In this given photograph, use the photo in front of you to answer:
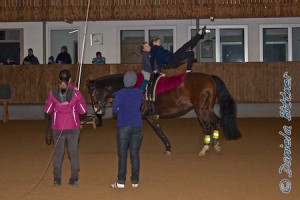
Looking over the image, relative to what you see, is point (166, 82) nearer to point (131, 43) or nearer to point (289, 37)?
point (131, 43)

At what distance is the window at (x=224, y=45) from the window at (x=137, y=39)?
1.11 metres

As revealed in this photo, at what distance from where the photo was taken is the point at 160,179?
40.1 feet

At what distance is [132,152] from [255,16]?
19.8m

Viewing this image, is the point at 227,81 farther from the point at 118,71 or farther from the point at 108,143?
the point at 108,143

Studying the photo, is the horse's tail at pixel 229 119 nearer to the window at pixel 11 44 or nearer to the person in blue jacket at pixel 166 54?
the person in blue jacket at pixel 166 54

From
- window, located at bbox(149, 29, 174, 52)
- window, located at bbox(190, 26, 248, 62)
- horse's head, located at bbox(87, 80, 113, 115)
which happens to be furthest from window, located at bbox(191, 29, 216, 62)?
horse's head, located at bbox(87, 80, 113, 115)

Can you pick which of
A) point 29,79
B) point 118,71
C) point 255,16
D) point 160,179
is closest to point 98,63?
point 118,71

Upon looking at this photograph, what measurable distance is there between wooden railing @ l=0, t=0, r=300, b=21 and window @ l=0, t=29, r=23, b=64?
1968mm

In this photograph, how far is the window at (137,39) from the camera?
3228 cm

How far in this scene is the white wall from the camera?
31750 mm

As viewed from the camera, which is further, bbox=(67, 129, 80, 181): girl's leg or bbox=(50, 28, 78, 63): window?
bbox=(50, 28, 78, 63): window

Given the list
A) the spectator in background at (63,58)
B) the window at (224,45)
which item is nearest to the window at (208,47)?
the window at (224,45)

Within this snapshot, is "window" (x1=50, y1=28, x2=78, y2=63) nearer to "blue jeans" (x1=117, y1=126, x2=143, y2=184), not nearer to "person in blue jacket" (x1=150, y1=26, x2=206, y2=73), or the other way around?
"person in blue jacket" (x1=150, y1=26, x2=206, y2=73)

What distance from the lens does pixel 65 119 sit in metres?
11.6
